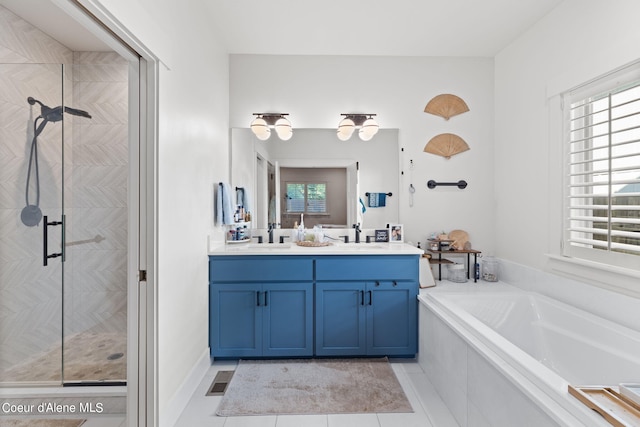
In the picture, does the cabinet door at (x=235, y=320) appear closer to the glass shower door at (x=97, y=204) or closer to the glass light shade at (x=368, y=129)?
the glass shower door at (x=97, y=204)

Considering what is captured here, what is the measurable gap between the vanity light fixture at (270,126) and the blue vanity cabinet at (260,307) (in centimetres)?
119

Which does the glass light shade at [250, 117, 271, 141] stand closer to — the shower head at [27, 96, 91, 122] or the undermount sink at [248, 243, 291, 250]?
the undermount sink at [248, 243, 291, 250]

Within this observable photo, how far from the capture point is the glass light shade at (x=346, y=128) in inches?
118

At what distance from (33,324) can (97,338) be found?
22.4 inches

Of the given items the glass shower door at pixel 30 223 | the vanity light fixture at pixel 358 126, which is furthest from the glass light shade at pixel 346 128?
the glass shower door at pixel 30 223

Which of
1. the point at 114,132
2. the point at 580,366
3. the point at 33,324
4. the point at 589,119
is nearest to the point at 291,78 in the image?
the point at 114,132

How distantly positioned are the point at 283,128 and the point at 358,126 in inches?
27.4

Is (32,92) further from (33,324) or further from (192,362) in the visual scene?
(192,362)

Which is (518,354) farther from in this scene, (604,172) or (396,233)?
(396,233)

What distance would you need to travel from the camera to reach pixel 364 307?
2537 mm

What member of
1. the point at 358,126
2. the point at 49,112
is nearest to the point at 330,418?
the point at 358,126

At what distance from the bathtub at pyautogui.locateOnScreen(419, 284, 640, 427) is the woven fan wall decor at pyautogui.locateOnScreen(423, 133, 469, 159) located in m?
1.26

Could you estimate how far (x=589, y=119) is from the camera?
2.11 metres

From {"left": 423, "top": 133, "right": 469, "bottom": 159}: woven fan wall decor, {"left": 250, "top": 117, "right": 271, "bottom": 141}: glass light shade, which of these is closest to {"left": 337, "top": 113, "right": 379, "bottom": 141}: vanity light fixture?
{"left": 423, "top": 133, "right": 469, "bottom": 159}: woven fan wall decor
